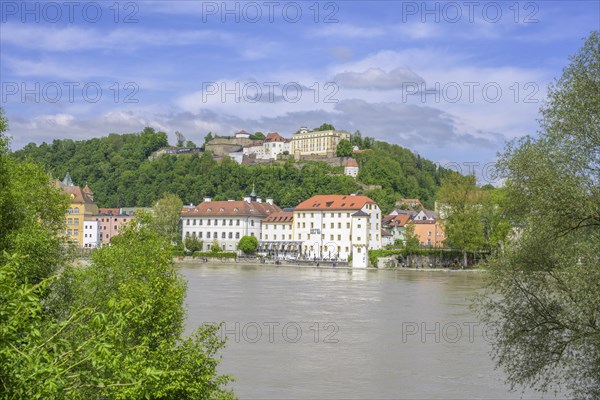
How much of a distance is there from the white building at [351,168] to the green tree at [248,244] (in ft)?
181

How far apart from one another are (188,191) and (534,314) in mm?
128479

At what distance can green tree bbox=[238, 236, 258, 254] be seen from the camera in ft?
325

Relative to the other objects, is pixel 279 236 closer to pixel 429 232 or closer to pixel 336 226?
pixel 336 226

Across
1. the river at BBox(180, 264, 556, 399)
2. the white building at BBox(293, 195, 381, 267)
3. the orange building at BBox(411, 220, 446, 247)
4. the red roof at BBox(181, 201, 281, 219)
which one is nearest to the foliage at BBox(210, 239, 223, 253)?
the red roof at BBox(181, 201, 281, 219)

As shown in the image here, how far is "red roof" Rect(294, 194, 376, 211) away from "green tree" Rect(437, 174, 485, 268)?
57.6ft

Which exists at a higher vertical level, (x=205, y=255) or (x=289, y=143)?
(x=289, y=143)

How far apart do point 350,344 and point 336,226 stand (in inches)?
2684

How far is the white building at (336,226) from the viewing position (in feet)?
307

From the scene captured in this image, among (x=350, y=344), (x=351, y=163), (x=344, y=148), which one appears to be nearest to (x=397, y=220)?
(x=351, y=163)

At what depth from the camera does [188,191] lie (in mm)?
141375

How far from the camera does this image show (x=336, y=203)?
96.2 m

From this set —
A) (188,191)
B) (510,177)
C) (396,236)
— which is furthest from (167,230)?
(510,177)

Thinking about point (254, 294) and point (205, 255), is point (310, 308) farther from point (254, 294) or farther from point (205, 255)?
point (205, 255)

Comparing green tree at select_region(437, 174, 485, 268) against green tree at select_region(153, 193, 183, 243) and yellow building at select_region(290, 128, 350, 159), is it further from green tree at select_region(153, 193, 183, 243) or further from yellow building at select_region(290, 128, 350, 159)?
yellow building at select_region(290, 128, 350, 159)
